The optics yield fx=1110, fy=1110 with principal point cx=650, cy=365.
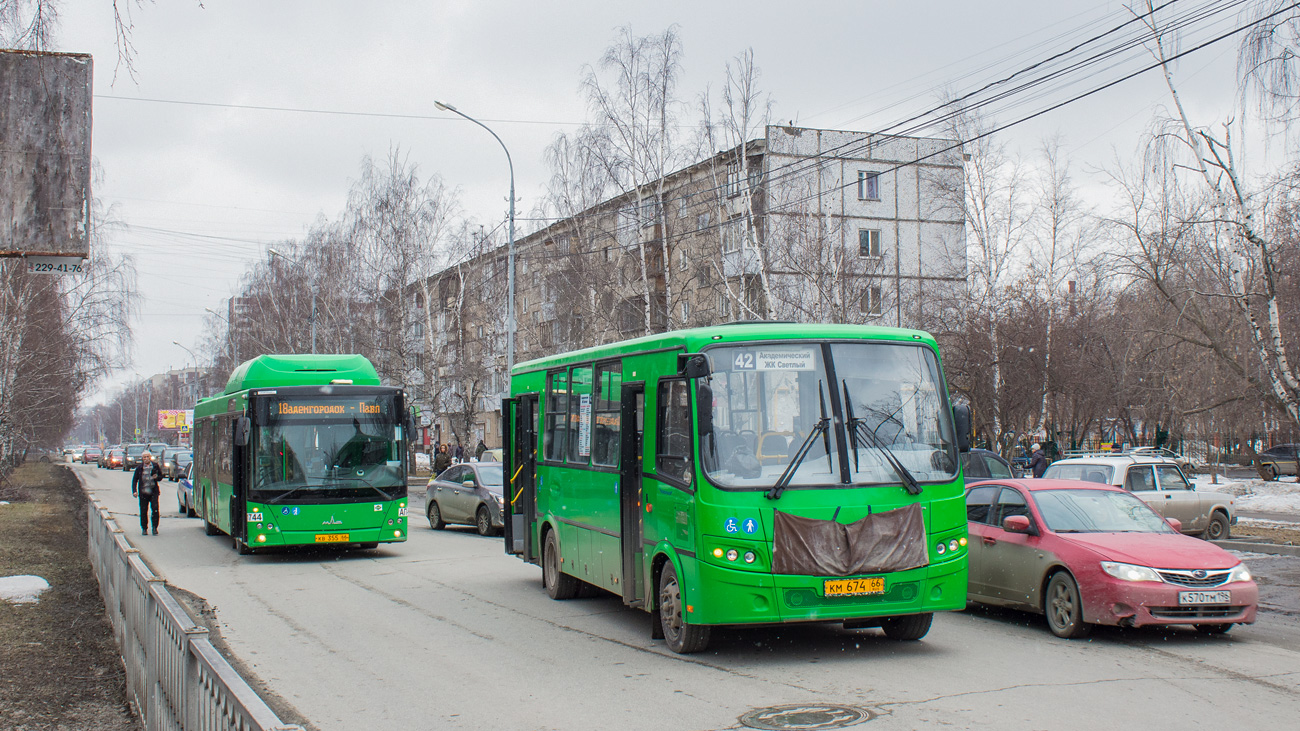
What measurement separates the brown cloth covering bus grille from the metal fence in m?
4.44

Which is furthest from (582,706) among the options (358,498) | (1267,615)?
(358,498)

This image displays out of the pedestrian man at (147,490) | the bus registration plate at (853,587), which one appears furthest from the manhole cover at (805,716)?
the pedestrian man at (147,490)

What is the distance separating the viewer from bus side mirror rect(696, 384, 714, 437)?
8.60 m

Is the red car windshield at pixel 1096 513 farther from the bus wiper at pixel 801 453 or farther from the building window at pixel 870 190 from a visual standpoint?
the building window at pixel 870 190

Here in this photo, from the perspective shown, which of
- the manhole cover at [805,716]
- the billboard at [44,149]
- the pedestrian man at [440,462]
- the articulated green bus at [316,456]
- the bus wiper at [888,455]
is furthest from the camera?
the pedestrian man at [440,462]

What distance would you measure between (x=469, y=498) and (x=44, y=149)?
1595 centimetres

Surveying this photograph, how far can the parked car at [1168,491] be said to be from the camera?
62.3 feet

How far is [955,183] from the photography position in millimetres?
44406

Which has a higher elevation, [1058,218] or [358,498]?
[1058,218]

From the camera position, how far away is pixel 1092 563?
9695 millimetres

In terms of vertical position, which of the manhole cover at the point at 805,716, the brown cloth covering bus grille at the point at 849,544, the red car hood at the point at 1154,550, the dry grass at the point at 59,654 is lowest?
the dry grass at the point at 59,654

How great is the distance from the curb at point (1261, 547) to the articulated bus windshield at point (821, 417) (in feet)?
37.3

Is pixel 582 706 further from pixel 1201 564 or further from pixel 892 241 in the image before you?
pixel 892 241

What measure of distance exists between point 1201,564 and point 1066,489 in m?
1.77
